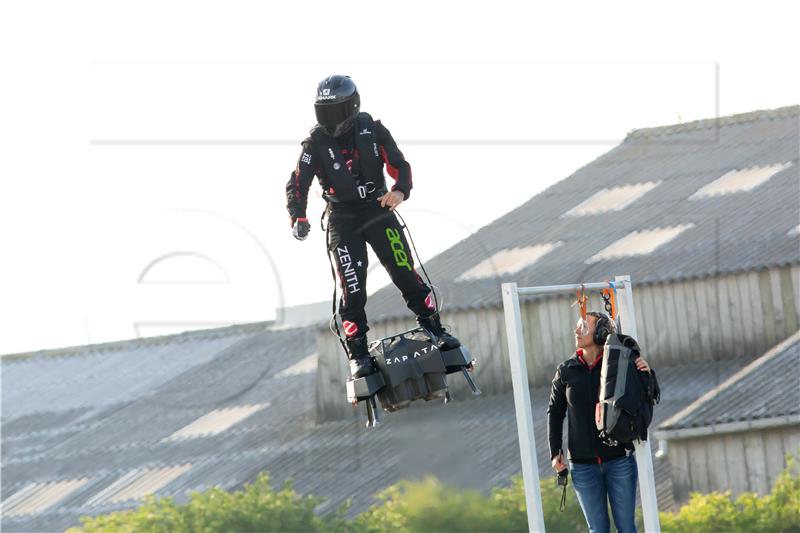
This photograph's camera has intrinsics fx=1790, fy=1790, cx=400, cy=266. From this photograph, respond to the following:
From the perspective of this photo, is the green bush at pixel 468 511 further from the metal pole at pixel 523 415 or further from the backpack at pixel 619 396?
the backpack at pixel 619 396

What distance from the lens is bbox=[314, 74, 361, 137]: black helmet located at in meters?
18.7

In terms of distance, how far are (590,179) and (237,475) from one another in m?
16.4

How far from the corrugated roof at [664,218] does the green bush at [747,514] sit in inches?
560

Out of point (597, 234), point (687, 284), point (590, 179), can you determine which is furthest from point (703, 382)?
point (590, 179)

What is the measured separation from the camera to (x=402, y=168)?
18.9 m

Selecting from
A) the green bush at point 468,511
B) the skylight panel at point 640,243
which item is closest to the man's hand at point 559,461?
the green bush at point 468,511

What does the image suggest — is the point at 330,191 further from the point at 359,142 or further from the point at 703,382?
the point at 703,382

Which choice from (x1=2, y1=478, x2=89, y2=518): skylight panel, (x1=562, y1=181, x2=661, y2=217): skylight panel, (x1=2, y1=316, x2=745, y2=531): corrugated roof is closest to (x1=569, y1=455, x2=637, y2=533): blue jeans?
(x1=2, y1=316, x2=745, y2=531): corrugated roof

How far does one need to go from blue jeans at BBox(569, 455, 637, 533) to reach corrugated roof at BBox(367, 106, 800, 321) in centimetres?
3105

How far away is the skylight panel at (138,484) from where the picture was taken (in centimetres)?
5544

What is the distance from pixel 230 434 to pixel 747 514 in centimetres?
2593

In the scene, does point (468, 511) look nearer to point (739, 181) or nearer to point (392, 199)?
point (392, 199)

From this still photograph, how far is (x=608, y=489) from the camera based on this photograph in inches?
715

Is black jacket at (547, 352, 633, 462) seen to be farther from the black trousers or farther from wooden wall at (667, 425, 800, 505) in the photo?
wooden wall at (667, 425, 800, 505)
